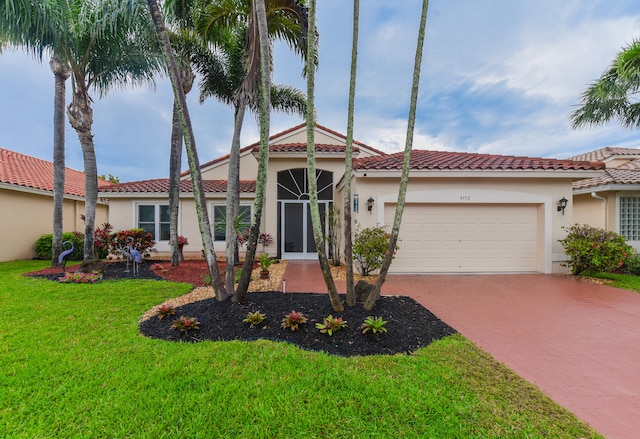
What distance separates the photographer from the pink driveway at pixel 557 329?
300 cm

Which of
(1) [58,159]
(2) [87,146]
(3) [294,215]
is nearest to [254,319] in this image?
(3) [294,215]

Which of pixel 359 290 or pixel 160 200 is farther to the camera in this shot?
pixel 160 200

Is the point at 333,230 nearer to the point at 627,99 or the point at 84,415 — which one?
the point at 84,415

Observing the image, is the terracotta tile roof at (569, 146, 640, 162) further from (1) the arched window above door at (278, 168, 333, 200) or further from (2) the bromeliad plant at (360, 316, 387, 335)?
(2) the bromeliad plant at (360, 316, 387, 335)

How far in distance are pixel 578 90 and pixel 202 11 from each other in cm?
1582

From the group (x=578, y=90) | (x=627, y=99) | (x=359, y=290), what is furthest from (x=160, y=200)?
(x=627, y=99)

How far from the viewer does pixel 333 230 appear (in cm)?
1107

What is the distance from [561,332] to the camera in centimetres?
472

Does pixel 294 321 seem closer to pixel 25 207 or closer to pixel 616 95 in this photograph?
pixel 616 95

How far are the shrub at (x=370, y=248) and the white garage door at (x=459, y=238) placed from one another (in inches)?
43.0

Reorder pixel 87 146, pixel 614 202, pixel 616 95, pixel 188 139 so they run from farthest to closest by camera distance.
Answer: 1. pixel 614 202
2. pixel 616 95
3. pixel 87 146
4. pixel 188 139

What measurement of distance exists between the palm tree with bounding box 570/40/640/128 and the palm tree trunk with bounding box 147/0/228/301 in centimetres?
1440

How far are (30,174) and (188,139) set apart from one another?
54.0 feet

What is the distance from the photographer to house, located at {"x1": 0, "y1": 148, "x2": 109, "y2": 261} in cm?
1223
